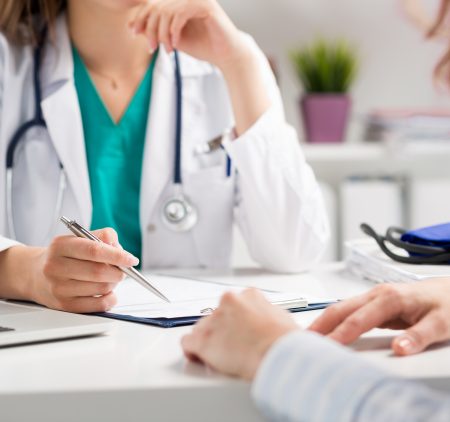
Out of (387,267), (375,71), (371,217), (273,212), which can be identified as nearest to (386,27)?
(375,71)

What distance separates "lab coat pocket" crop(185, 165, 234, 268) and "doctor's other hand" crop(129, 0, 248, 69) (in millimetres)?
201

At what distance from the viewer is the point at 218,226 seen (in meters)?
1.54

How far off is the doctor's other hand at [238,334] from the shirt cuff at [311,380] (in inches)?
1.2

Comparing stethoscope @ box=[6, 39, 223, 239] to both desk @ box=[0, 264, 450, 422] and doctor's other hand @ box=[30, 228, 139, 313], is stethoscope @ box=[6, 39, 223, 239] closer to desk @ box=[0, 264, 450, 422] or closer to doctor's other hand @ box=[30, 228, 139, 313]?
doctor's other hand @ box=[30, 228, 139, 313]

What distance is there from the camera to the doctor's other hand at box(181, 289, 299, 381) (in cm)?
66

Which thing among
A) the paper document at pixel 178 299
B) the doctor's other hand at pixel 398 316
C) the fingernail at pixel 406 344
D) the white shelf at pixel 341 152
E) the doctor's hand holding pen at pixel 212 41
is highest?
the doctor's hand holding pen at pixel 212 41

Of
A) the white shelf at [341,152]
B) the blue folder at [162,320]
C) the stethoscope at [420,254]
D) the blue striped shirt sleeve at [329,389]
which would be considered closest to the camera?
the blue striped shirt sleeve at [329,389]

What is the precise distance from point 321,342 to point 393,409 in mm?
99

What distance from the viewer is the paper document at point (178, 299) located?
0.91 metres

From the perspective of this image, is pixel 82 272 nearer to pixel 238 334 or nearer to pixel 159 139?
pixel 238 334

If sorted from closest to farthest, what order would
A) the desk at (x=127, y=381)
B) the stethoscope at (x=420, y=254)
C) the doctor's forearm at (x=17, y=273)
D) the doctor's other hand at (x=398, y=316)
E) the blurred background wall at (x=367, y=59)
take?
the desk at (x=127, y=381) < the doctor's other hand at (x=398, y=316) < the doctor's forearm at (x=17, y=273) < the stethoscope at (x=420, y=254) < the blurred background wall at (x=367, y=59)

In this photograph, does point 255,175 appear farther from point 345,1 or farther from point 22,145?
point 345,1

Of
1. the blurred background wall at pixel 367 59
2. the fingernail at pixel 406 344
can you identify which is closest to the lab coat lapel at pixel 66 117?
the fingernail at pixel 406 344

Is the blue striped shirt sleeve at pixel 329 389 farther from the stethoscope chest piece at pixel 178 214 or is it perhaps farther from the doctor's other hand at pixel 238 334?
the stethoscope chest piece at pixel 178 214
